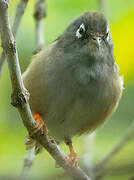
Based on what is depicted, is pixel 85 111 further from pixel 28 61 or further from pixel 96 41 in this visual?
pixel 28 61

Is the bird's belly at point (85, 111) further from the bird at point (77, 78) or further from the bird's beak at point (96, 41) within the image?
the bird's beak at point (96, 41)

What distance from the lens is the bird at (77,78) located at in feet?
18.1

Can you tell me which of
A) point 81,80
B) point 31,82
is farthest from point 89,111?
point 31,82

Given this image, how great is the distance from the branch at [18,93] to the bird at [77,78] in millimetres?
802

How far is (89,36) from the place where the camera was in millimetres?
5699

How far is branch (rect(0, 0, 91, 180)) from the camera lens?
3.28m

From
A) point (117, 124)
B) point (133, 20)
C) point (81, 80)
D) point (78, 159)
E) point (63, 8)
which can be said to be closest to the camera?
point (133, 20)

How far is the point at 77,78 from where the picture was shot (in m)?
5.54

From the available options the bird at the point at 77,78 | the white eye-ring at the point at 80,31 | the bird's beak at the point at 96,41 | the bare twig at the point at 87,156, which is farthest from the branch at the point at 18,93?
the white eye-ring at the point at 80,31

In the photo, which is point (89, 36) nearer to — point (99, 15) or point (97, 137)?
point (99, 15)

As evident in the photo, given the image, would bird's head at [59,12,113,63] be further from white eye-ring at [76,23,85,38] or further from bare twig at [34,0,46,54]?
bare twig at [34,0,46,54]

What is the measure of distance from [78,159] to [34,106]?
4.06 ft

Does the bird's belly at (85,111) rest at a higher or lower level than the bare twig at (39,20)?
lower

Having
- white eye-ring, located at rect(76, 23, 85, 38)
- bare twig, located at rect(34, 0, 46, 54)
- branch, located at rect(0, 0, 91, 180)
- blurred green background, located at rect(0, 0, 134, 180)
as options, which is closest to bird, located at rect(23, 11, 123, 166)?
white eye-ring, located at rect(76, 23, 85, 38)
